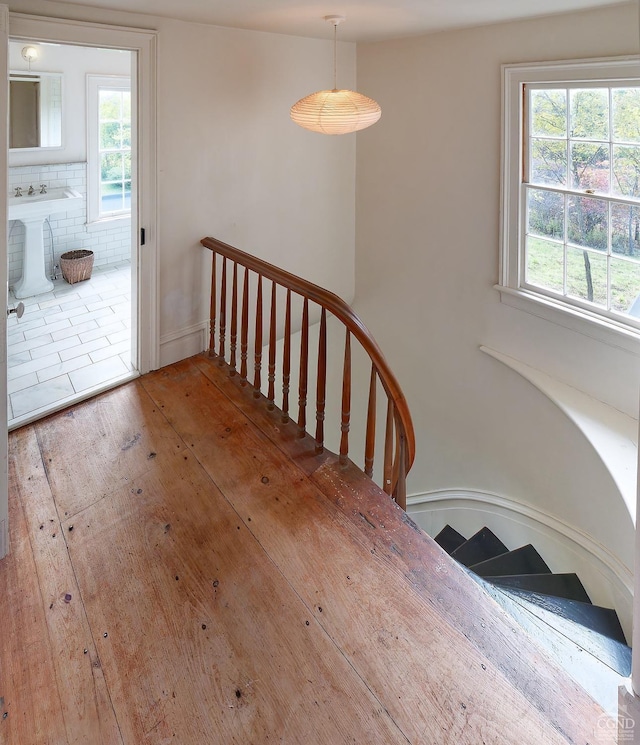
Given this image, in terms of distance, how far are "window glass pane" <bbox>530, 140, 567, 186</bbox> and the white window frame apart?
4322 millimetres

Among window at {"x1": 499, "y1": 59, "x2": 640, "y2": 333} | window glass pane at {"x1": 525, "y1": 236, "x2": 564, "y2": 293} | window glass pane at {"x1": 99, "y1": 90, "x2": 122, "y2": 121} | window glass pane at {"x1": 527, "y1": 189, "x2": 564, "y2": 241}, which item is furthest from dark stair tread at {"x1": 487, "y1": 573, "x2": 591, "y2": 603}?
window glass pane at {"x1": 99, "y1": 90, "x2": 122, "y2": 121}

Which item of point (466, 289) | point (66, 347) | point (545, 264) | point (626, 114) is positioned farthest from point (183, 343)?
point (626, 114)

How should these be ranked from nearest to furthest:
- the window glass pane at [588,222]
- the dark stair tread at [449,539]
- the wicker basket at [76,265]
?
the window glass pane at [588,222] → the dark stair tread at [449,539] → the wicker basket at [76,265]

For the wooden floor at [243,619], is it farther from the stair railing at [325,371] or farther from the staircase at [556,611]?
the staircase at [556,611]

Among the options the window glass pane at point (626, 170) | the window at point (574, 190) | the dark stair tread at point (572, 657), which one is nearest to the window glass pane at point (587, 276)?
the window at point (574, 190)

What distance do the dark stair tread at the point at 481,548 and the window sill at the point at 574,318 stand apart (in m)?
1.57

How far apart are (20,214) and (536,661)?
5.04 meters

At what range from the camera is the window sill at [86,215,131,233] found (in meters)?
5.63

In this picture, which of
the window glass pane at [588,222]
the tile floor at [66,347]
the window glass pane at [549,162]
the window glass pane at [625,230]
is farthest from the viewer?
the tile floor at [66,347]

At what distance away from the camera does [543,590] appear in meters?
2.89

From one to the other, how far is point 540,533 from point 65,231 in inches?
207

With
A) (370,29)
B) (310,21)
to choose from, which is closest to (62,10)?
(310,21)

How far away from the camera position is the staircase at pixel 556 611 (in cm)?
183

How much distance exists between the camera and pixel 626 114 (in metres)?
2.63
